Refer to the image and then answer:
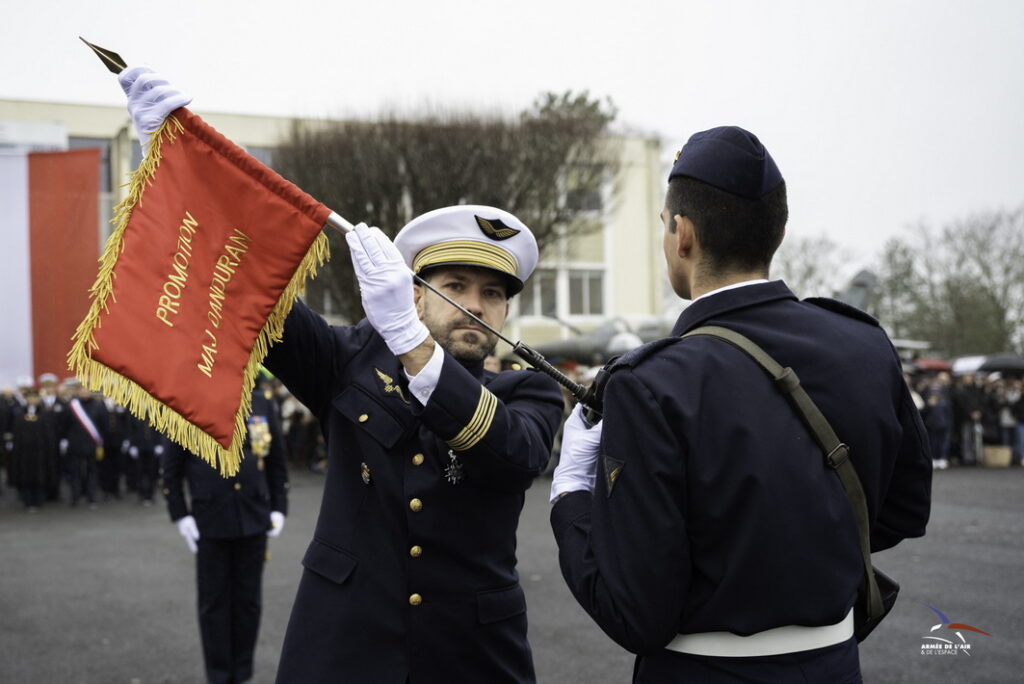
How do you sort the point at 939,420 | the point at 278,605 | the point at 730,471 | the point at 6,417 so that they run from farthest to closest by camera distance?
the point at 939,420, the point at 6,417, the point at 278,605, the point at 730,471

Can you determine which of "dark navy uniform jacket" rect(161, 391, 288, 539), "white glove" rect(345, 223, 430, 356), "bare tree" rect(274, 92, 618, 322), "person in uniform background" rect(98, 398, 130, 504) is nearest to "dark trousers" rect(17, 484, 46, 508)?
"person in uniform background" rect(98, 398, 130, 504)

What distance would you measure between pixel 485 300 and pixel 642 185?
36.9 meters

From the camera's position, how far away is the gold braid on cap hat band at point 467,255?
9.09 ft

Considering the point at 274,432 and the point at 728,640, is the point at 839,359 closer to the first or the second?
the point at 728,640

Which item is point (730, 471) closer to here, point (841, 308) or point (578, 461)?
point (578, 461)

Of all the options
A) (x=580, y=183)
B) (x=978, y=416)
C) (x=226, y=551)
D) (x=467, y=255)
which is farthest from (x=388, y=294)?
(x=580, y=183)

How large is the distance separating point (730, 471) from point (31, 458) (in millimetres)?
17117

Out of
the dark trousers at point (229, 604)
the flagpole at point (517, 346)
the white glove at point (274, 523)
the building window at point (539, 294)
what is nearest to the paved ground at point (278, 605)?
the dark trousers at point (229, 604)

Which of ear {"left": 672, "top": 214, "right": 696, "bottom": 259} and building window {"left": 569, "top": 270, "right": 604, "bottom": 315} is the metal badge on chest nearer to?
ear {"left": 672, "top": 214, "right": 696, "bottom": 259}

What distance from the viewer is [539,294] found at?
3322 centimetres

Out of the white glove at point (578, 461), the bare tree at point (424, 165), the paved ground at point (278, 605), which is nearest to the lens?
the white glove at point (578, 461)

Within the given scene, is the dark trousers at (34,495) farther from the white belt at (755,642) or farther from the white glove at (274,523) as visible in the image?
the white belt at (755,642)

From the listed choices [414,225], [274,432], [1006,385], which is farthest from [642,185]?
[414,225]

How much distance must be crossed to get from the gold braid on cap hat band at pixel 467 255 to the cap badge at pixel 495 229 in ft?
0.12
